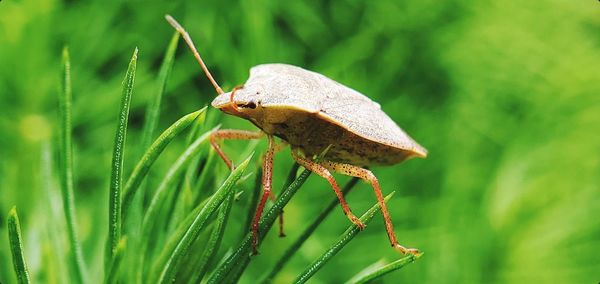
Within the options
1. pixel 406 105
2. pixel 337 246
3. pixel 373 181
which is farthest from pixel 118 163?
pixel 406 105

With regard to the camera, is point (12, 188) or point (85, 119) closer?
point (12, 188)

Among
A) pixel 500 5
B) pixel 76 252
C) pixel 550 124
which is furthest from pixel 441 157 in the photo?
pixel 76 252

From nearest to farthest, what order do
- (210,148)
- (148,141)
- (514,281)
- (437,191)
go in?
1. (148,141)
2. (210,148)
3. (514,281)
4. (437,191)

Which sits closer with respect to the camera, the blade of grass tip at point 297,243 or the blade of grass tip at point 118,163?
the blade of grass tip at point 118,163

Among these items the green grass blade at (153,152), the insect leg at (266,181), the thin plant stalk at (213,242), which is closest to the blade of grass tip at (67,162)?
the green grass blade at (153,152)

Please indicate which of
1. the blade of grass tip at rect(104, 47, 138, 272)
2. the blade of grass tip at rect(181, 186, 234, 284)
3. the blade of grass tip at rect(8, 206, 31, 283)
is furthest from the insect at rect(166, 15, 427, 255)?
the blade of grass tip at rect(8, 206, 31, 283)

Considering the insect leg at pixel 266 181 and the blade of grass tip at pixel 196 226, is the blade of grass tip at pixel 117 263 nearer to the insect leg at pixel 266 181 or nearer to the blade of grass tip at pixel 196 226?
the blade of grass tip at pixel 196 226

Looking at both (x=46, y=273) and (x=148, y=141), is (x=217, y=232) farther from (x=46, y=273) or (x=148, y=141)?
(x=46, y=273)
